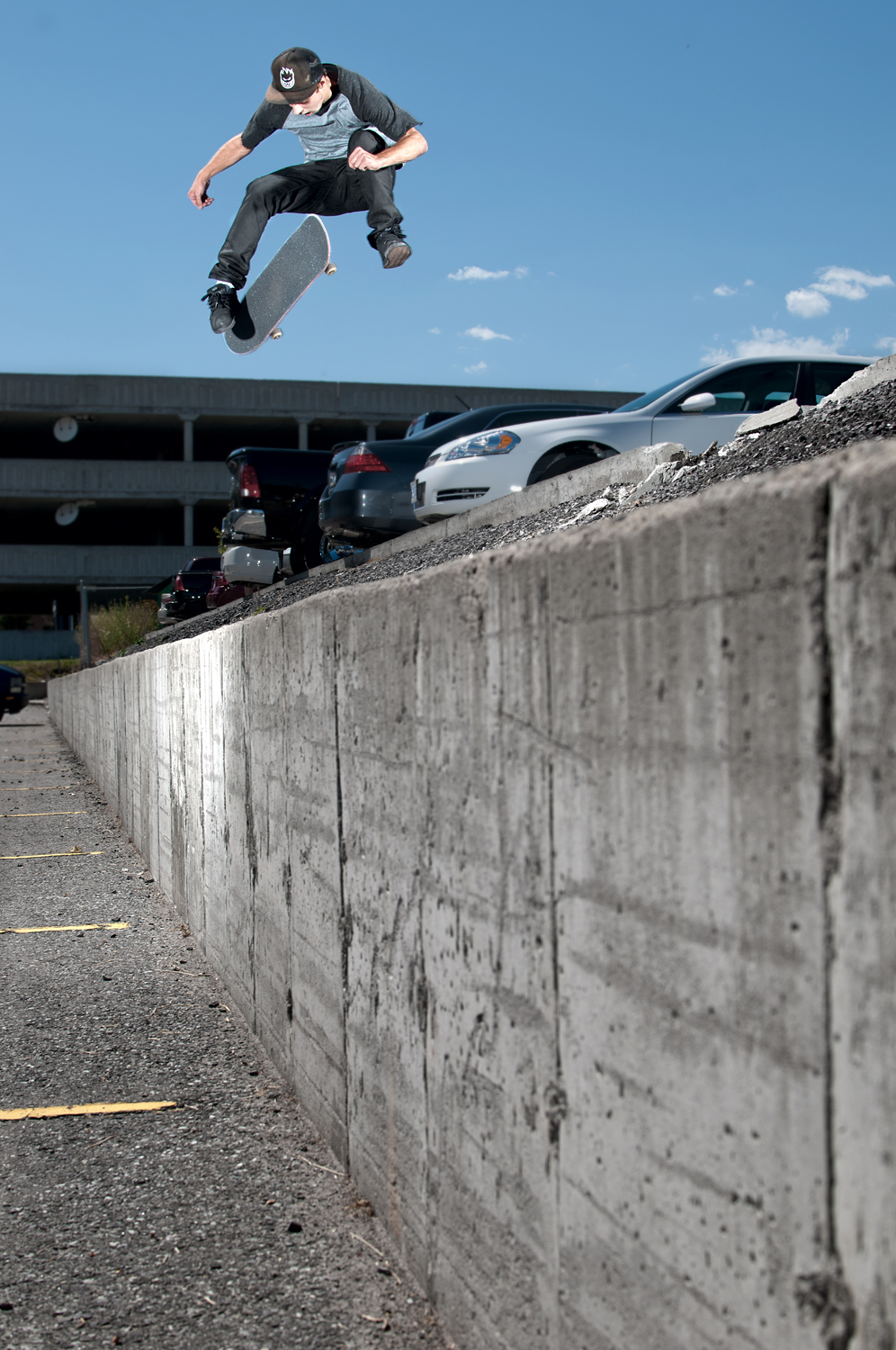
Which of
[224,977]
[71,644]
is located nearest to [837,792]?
[224,977]

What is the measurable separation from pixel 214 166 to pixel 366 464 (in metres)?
4.91

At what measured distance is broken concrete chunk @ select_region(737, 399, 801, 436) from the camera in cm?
719

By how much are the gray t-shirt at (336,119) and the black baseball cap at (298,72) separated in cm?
29

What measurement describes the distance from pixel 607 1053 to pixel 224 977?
3895 millimetres

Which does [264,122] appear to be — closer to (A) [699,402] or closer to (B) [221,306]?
(B) [221,306]

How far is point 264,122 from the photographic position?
1323 centimetres

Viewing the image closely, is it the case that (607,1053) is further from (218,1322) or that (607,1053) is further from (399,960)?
(218,1322)

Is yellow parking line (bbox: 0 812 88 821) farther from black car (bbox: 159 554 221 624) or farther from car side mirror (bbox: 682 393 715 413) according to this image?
black car (bbox: 159 554 221 624)

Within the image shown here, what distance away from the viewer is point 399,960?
2.82 metres

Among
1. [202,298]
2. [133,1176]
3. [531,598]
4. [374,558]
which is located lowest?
[133,1176]

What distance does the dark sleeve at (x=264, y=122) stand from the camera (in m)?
13.1

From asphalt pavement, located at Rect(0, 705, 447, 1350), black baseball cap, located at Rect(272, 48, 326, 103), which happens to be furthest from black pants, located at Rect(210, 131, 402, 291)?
asphalt pavement, located at Rect(0, 705, 447, 1350)

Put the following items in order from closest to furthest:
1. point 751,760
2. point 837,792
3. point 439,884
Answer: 1. point 837,792
2. point 751,760
3. point 439,884

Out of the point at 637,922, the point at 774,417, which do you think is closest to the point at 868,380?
the point at 774,417
